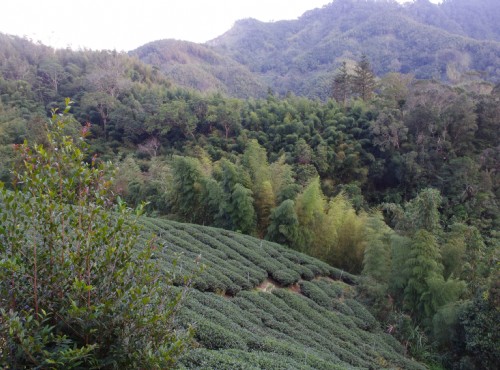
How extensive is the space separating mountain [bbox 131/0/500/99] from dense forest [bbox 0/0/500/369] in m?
26.6

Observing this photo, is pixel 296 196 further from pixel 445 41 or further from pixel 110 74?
pixel 445 41

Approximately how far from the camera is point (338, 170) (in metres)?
30.4

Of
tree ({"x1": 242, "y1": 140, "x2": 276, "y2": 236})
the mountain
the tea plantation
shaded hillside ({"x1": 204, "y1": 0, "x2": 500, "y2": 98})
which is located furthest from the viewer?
the mountain

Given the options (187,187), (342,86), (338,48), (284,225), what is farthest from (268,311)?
(338,48)

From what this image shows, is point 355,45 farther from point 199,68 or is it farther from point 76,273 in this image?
point 76,273

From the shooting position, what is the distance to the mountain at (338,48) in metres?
81.9

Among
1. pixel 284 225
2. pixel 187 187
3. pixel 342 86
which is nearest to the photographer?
pixel 284 225

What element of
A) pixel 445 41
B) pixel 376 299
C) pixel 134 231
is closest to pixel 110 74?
pixel 376 299

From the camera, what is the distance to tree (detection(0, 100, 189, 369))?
10.8 feet

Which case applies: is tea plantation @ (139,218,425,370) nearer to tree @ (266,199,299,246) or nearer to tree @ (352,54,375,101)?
tree @ (266,199,299,246)

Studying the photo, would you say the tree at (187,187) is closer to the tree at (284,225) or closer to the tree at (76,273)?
the tree at (284,225)

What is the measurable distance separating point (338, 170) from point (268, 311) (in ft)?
66.9

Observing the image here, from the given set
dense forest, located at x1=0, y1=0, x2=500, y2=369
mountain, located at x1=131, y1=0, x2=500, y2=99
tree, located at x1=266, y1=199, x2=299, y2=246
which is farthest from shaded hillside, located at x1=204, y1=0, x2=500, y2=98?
tree, located at x1=266, y1=199, x2=299, y2=246

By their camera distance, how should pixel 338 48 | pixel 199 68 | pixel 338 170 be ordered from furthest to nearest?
1. pixel 338 48
2. pixel 199 68
3. pixel 338 170
